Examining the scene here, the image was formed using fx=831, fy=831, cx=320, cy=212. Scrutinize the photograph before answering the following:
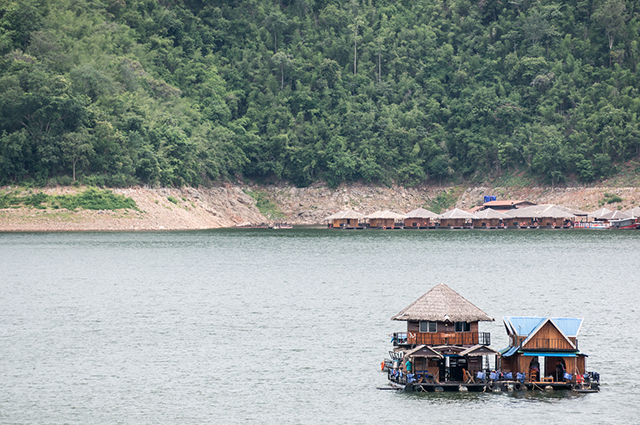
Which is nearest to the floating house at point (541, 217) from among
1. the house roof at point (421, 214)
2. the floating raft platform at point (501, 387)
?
the house roof at point (421, 214)

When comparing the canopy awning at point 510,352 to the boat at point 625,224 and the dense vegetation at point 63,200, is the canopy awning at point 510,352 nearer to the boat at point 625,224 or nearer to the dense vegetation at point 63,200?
the dense vegetation at point 63,200

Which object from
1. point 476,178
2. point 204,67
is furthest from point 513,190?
point 204,67

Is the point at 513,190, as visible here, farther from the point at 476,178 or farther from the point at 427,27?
the point at 427,27

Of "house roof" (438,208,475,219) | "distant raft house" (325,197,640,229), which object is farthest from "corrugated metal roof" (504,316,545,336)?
"house roof" (438,208,475,219)

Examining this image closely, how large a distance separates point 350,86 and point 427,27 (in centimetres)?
2185

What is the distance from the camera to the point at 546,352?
36969 millimetres

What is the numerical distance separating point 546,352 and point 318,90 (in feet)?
464

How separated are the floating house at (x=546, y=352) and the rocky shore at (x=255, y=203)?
98.3 metres

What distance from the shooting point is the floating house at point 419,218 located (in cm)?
14550

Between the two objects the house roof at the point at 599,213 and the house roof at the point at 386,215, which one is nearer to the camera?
the house roof at the point at 599,213

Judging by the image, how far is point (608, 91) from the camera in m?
153

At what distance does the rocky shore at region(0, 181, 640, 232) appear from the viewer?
126 metres

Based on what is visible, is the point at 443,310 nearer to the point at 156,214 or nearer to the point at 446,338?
the point at 446,338

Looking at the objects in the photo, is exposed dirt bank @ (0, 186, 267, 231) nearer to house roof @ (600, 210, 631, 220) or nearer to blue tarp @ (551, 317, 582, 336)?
house roof @ (600, 210, 631, 220)
